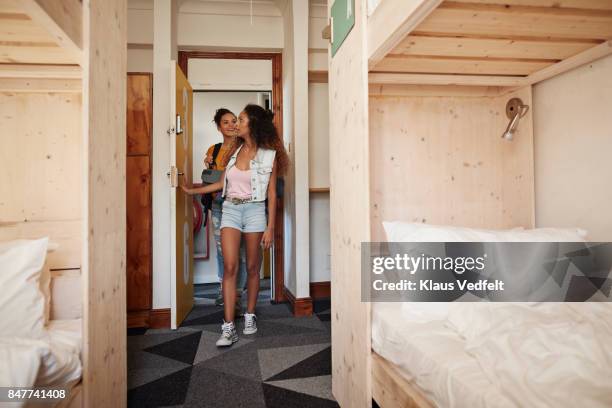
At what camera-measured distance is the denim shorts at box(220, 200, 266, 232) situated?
8.11 ft

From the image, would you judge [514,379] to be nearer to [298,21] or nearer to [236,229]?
[236,229]

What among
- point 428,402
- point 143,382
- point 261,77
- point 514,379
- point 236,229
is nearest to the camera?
point 514,379

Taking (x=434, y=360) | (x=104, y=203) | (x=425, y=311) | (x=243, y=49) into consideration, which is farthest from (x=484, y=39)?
(x=243, y=49)

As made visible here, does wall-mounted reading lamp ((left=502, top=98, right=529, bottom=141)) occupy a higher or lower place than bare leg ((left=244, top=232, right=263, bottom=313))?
higher

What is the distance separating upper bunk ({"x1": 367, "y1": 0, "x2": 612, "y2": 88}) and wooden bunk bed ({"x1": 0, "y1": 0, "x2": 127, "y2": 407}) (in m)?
0.92

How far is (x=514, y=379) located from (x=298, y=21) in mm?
2701

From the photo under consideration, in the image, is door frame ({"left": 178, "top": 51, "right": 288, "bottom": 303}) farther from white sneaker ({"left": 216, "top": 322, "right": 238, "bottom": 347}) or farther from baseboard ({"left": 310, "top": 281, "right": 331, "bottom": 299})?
white sneaker ({"left": 216, "top": 322, "right": 238, "bottom": 347})

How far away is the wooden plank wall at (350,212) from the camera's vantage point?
53.9 inches

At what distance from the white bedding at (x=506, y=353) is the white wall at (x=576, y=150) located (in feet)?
1.66

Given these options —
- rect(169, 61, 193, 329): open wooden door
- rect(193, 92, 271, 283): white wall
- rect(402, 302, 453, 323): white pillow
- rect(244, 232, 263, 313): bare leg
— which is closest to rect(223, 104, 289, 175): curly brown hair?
rect(169, 61, 193, 329): open wooden door

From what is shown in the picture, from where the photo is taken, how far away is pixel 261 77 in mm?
3404

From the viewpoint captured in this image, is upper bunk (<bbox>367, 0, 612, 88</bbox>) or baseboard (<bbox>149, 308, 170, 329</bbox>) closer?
upper bunk (<bbox>367, 0, 612, 88</bbox>)

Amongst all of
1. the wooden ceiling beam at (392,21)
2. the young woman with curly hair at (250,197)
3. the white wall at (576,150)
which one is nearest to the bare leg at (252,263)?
the young woman with curly hair at (250,197)

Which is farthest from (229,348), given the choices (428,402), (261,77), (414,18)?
(261,77)
